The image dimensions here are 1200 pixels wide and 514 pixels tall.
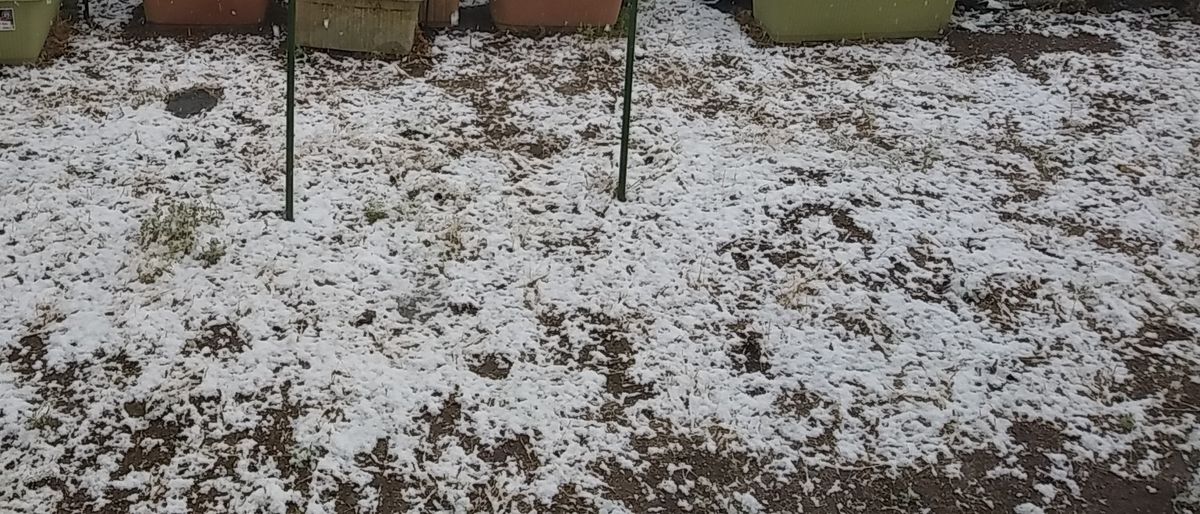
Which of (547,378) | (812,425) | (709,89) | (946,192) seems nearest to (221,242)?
(547,378)

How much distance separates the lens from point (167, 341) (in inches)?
116

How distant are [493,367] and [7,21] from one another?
3062 millimetres

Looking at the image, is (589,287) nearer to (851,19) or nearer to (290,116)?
(290,116)

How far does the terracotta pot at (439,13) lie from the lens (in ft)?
17.0

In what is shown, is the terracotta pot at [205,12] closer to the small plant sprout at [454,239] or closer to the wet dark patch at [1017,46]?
the small plant sprout at [454,239]

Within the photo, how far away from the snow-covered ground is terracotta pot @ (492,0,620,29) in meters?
0.33

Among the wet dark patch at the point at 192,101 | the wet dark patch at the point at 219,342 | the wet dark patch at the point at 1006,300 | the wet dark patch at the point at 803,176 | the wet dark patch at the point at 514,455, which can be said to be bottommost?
the wet dark patch at the point at 514,455

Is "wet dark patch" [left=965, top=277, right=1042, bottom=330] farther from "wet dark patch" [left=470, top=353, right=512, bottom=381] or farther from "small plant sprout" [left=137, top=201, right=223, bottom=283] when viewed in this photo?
"small plant sprout" [left=137, top=201, right=223, bottom=283]

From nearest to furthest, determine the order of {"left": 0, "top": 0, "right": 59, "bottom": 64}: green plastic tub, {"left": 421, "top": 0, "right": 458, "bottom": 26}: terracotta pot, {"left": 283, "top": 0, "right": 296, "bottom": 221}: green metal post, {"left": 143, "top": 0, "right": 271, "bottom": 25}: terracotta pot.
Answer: {"left": 283, "top": 0, "right": 296, "bottom": 221}: green metal post, {"left": 0, "top": 0, "right": 59, "bottom": 64}: green plastic tub, {"left": 143, "top": 0, "right": 271, "bottom": 25}: terracotta pot, {"left": 421, "top": 0, "right": 458, "bottom": 26}: terracotta pot

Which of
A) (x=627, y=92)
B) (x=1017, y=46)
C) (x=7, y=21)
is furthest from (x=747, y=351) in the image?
(x=7, y=21)

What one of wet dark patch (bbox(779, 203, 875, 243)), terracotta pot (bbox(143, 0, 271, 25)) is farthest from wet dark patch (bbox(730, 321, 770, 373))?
terracotta pot (bbox(143, 0, 271, 25))

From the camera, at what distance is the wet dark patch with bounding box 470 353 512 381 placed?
2.92m

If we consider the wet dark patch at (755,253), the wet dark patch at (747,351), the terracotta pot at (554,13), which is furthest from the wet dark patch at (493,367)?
the terracotta pot at (554,13)

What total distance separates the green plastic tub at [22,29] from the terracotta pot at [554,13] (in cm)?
214
